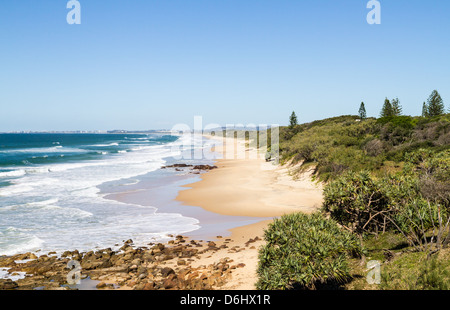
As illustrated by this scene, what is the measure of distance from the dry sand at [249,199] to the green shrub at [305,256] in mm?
1996

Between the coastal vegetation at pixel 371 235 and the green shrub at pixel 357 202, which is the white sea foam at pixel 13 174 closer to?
the coastal vegetation at pixel 371 235

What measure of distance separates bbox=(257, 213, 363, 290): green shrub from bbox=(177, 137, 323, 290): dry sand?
2.00m

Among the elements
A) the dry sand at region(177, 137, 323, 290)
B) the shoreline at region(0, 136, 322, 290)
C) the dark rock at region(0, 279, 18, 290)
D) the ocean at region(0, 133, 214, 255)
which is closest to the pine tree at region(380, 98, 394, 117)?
the dry sand at region(177, 137, 323, 290)

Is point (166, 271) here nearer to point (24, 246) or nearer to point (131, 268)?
point (131, 268)

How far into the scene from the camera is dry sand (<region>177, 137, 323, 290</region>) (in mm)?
13016

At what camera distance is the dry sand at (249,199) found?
1302 centimetres

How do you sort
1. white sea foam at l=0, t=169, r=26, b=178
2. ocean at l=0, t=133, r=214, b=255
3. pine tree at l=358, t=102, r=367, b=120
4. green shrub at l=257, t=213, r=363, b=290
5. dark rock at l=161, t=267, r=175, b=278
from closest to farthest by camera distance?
green shrub at l=257, t=213, r=363, b=290 → dark rock at l=161, t=267, r=175, b=278 → ocean at l=0, t=133, r=214, b=255 → white sea foam at l=0, t=169, r=26, b=178 → pine tree at l=358, t=102, r=367, b=120

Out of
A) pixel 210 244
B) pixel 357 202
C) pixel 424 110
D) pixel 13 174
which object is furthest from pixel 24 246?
pixel 424 110

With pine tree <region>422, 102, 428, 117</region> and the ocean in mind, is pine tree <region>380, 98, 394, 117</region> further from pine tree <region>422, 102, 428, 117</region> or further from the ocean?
the ocean

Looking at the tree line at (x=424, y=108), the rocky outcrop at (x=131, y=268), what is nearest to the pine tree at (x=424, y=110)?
the tree line at (x=424, y=108)
